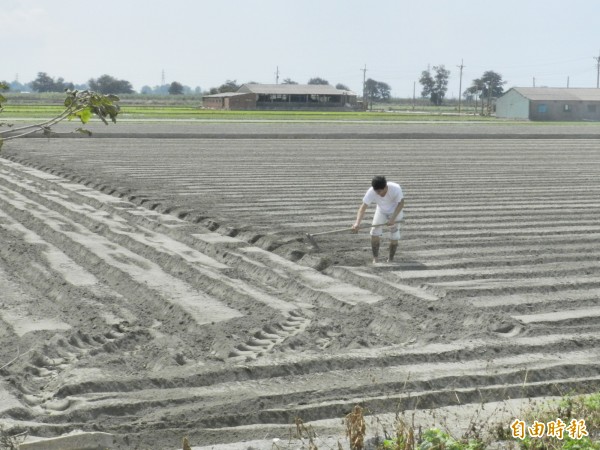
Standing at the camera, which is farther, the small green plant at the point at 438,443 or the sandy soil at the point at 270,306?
the sandy soil at the point at 270,306

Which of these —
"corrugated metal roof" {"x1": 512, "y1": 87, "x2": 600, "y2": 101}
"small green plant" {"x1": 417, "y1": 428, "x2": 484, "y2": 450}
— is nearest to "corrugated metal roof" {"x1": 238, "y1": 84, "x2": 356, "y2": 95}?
"corrugated metal roof" {"x1": 512, "y1": 87, "x2": 600, "y2": 101}

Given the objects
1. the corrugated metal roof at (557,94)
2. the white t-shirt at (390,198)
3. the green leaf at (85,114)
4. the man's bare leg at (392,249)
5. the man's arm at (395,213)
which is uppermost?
the green leaf at (85,114)

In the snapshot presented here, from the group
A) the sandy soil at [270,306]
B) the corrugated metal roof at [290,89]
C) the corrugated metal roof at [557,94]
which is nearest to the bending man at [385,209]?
the sandy soil at [270,306]

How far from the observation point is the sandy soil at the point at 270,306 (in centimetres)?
609

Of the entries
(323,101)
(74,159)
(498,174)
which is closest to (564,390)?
(498,174)

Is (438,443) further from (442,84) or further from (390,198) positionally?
(442,84)

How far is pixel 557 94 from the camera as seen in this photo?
7106cm

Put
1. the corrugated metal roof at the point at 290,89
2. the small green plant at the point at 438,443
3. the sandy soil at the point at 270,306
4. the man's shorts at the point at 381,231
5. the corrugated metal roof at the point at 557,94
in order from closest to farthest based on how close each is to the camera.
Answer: the small green plant at the point at 438,443 → the sandy soil at the point at 270,306 → the man's shorts at the point at 381,231 → the corrugated metal roof at the point at 557,94 → the corrugated metal roof at the point at 290,89

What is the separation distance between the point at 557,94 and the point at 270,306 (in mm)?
65959

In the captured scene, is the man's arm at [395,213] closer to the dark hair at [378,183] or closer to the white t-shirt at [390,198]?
the white t-shirt at [390,198]

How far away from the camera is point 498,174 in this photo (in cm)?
2175

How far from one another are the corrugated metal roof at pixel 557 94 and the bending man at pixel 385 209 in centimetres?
6131

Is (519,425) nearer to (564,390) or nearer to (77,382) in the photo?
(564,390)

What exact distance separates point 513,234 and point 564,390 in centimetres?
639
